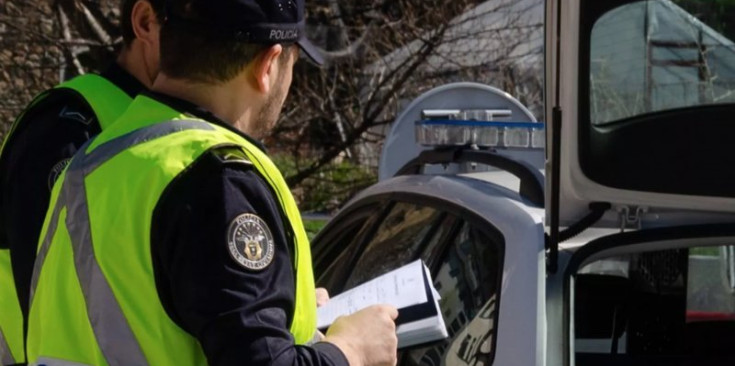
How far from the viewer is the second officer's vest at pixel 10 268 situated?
2623mm

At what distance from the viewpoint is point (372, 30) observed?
8.59m

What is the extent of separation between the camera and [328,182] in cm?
903

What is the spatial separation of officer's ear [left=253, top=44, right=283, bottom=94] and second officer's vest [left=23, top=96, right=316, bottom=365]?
10cm

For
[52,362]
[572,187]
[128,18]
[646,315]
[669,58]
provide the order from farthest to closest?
[646,315], [669,58], [572,187], [128,18], [52,362]

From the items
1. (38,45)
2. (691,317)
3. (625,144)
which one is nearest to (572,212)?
(625,144)

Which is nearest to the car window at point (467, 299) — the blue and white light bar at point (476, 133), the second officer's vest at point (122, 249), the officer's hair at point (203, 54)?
the blue and white light bar at point (476, 133)

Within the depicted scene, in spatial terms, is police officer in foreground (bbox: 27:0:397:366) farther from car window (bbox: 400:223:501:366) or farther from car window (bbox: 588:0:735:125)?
car window (bbox: 588:0:735:125)

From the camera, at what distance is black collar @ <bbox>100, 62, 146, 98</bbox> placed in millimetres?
2766

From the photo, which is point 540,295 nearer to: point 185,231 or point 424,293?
point 424,293

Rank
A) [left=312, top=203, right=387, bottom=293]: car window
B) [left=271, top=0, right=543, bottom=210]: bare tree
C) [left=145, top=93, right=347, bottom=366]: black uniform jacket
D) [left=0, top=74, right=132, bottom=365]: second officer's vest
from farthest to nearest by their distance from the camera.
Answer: [left=271, top=0, right=543, bottom=210]: bare tree < [left=312, top=203, right=387, bottom=293]: car window < [left=0, top=74, right=132, bottom=365]: second officer's vest < [left=145, top=93, right=347, bottom=366]: black uniform jacket

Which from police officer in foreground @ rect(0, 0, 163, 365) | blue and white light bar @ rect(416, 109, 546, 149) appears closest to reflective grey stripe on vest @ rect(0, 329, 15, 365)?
police officer in foreground @ rect(0, 0, 163, 365)

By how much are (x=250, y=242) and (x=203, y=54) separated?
315 millimetres

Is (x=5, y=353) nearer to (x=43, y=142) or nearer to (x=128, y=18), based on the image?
(x=43, y=142)

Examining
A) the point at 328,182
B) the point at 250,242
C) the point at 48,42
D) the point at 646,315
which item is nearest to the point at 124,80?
the point at 250,242
